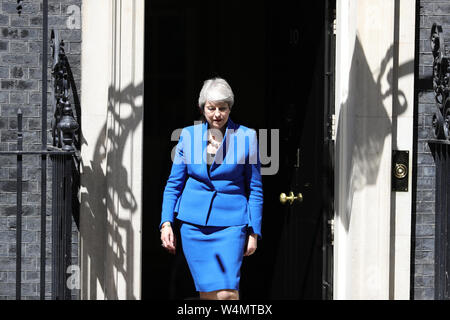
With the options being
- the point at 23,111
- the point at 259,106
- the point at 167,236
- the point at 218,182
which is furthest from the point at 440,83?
the point at 259,106

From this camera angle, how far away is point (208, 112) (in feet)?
16.6

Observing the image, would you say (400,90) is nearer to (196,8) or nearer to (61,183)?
(61,183)

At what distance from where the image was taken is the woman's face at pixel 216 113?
198 inches

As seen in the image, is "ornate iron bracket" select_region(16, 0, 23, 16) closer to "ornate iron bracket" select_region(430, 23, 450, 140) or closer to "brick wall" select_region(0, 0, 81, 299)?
"brick wall" select_region(0, 0, 81, 299)

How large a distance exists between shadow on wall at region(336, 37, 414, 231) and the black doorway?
0.31 meters

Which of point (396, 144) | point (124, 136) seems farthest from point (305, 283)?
point (124, 136)

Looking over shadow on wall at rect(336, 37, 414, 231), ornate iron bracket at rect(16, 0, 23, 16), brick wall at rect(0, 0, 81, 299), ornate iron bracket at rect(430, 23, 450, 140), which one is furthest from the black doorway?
ornate iron bracket at rect(16, 0, 23, 16)

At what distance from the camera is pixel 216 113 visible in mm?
5027

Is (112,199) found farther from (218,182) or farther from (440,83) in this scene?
(440,83)

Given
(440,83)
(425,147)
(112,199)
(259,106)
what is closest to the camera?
(440,83)

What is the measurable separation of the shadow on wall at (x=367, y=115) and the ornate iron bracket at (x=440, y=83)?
28cm

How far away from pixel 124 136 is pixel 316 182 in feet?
4.39

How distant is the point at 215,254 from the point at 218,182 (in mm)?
408

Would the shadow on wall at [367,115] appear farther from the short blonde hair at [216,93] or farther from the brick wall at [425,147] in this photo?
the short blonde hair at [216,93]
